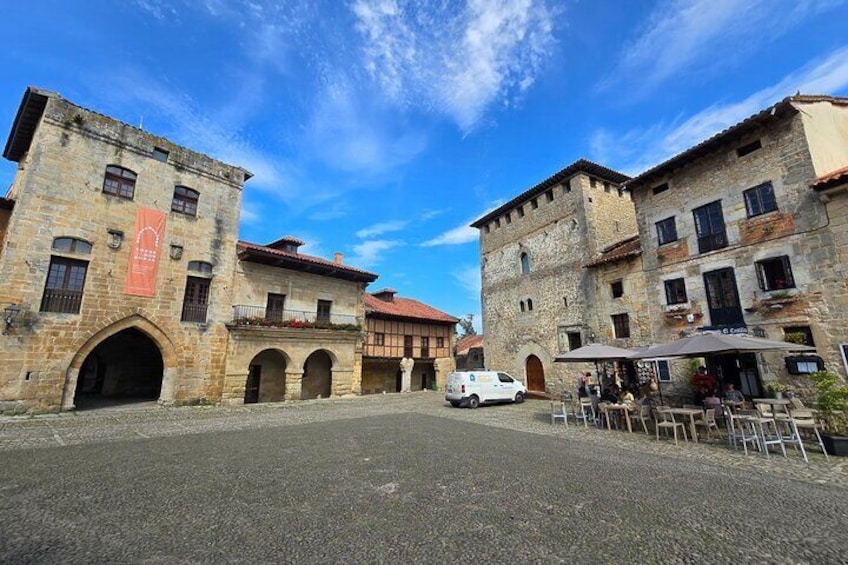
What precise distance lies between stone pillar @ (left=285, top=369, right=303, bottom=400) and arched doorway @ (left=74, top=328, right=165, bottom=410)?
6167mm

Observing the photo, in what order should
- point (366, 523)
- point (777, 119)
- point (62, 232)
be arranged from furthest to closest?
point (62, 232) < point (777, 119) < point (366, 523)

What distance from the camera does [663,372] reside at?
14.1 meters

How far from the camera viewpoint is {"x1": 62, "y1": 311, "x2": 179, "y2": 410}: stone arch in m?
13.3

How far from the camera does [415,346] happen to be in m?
27.7

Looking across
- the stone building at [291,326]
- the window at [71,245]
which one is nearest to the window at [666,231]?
the stone building at [291,326]

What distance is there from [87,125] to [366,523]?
1896 cm

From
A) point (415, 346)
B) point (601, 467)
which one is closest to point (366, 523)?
point (601, 467)

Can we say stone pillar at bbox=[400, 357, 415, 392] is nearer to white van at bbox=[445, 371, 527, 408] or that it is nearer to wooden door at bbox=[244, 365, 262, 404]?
white van at bbox=[445, 371, 527, 408]

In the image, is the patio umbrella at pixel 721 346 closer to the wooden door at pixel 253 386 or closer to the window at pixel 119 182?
the wooden door at pixel 253 386

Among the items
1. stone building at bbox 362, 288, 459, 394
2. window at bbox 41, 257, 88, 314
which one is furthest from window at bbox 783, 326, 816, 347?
window at bbox 41, 257, 88, 314

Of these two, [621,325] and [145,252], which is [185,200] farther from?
[621,325]

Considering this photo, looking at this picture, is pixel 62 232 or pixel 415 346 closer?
pixel 62 232

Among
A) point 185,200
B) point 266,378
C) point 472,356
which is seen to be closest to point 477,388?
point 266,378

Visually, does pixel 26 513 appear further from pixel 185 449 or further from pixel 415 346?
pixel 415 346
